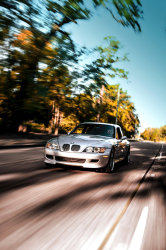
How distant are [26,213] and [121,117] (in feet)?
181

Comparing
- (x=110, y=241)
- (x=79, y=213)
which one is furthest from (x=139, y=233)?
(x=79, y=213)

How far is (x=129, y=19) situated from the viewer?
614 cm

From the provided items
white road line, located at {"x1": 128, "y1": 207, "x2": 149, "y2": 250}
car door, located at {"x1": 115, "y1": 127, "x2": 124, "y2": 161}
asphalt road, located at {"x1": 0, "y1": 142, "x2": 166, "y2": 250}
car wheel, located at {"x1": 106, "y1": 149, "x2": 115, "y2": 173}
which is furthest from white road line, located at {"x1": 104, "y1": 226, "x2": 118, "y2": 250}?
car door, located at {"x1": 115, "y1": 127, "x2": 124, "y2": 161}

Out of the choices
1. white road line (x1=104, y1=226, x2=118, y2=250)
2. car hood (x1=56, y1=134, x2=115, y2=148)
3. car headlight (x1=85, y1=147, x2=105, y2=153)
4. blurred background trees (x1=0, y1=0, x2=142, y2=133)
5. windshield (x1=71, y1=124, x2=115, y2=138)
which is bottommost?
white road line (x1=104, y1=226, x2=118, y2=250)

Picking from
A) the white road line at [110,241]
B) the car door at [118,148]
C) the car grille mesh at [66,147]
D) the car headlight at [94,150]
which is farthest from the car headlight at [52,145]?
the white road line at [110,241]

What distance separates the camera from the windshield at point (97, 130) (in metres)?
8.40

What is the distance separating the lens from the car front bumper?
6590 millimetres

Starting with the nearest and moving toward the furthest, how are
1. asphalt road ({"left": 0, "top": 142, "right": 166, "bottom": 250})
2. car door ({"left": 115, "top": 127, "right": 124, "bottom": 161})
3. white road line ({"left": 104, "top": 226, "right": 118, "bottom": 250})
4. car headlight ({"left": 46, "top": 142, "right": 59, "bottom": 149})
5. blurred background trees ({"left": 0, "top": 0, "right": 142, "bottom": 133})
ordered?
1. white road line ({"left": 104, "top": 226, "right": 118, "bottom": 250})
2. asphalt road ({"left": 0, "top": 142, "right": 166, "bottom": 250})
3. blurred background trees ({"left": 0, "top": 0, "right": 142, "bottom": 133})
4. car headlight ({"left": 46, "top": 142, "right": 59, "bottom": 149})
5. car door ({"left": 115, "top": 127, "right": 124, "bottom": 161})

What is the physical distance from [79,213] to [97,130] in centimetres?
500

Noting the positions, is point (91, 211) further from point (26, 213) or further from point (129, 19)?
point (129, 19)

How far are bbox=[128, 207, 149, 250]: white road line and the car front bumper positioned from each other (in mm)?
2758

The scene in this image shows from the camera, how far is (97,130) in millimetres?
8570

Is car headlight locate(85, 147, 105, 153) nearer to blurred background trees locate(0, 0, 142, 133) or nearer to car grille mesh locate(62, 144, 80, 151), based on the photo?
car grille mesh locate(62, 144, 80, 151)

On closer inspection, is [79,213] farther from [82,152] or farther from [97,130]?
[97,130]
